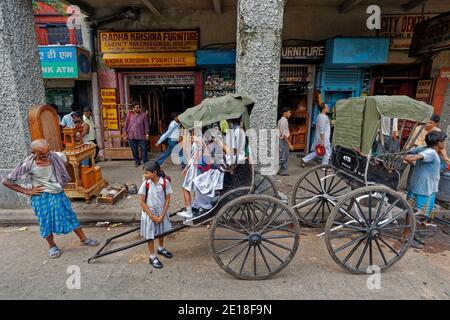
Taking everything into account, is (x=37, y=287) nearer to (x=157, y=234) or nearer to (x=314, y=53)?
(x=157, y=234)

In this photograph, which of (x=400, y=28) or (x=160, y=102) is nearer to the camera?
(x=400, y=28)

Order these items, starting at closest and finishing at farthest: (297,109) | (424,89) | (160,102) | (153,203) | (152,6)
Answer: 1. (153,203)
2. (152,6)
3. (424,89)
4. (297,109)
5. (160,102)

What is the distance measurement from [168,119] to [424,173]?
6841 mm

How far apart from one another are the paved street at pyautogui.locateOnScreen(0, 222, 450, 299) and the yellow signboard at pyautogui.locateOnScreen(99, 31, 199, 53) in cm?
527

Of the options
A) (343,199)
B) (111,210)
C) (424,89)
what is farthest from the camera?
(424,89)

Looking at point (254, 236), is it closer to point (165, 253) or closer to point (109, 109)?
point (165, 253)

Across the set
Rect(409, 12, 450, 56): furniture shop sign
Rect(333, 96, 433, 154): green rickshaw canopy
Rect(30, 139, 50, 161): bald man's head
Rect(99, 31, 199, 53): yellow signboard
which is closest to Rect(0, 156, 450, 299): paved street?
Rect(30, 139, 50, 161): bald man's head

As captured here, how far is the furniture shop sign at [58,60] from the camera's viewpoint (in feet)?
20.5

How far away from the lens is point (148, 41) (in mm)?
6758

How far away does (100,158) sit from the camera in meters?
7.38

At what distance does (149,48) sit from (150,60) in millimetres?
313

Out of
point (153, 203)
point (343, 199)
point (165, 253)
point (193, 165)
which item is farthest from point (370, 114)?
point (165, 253)

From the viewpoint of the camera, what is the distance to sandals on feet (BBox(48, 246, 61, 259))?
3172mm
